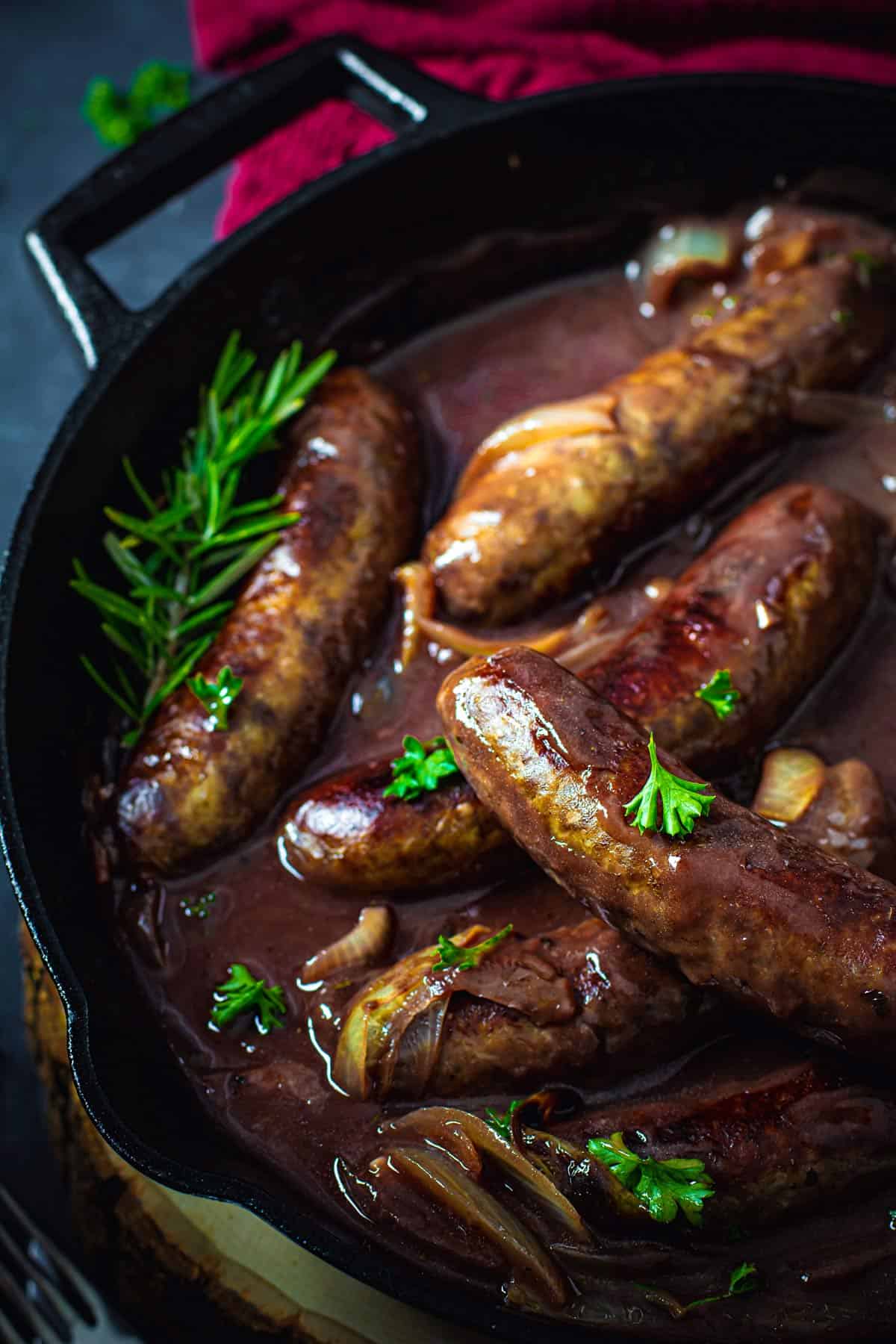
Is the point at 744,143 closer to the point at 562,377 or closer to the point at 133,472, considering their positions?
the point at 562,377

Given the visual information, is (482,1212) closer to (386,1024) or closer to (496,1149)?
(496,1149)

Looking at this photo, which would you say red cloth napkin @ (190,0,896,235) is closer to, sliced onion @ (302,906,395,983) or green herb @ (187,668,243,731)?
green herb @ (187,668,243,731)

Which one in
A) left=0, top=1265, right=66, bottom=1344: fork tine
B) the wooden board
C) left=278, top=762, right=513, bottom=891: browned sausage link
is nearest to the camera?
the wooden board

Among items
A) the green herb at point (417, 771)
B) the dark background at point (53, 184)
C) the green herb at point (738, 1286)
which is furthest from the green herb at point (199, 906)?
the dark background at point (53, 184)

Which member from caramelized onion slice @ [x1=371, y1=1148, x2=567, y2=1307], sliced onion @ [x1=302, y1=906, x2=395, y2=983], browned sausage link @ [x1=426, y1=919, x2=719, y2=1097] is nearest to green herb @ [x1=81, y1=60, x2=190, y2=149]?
sliced onion @ [x1=302, y1=906, x2=395, y2=983]

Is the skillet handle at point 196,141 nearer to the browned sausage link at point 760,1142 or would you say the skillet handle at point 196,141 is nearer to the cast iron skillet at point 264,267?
the cast iron skillet at point 264,267

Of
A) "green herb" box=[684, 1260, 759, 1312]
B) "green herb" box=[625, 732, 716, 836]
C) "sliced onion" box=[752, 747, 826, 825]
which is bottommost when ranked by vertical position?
"green herb" box=[684, 1260, 759, 1312]
